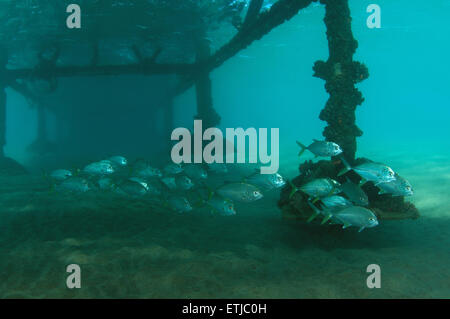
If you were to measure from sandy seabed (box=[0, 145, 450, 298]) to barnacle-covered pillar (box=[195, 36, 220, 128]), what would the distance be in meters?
9.74

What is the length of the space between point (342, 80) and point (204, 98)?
37.5 ft

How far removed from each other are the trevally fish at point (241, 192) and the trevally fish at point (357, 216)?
161 centimetres

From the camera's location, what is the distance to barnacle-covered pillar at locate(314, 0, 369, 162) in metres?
7.78

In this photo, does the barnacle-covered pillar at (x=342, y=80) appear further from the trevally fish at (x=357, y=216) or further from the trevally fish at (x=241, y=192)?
the trevally fish at (x=241, y=192)

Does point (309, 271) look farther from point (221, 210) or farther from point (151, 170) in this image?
point (151, 170)

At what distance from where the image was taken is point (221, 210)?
667 cm

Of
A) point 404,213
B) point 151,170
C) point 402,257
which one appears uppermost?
point 151,170

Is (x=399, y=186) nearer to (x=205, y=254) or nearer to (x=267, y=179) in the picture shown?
(x=267, y=179)

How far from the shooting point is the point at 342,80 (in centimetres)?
779

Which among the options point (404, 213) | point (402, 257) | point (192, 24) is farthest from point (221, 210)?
point (192, 24)

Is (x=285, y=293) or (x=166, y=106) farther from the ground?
(x=166, y=106)

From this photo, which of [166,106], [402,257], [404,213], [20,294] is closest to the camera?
[20,294]

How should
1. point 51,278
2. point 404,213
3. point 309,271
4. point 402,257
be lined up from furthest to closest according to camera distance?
point 404,213 < point 402,257 < point 309,271 < point 51,278

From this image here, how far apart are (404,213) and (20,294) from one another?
25.4 ft
